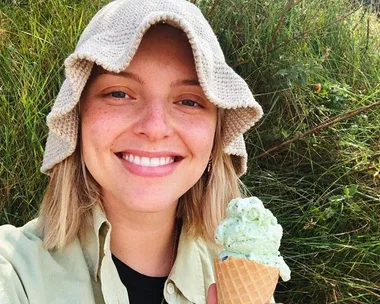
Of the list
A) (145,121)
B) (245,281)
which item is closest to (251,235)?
(245,281)

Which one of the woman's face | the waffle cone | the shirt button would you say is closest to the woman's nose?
the woman's face

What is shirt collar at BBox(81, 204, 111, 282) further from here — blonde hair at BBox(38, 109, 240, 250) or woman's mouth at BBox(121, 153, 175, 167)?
woman's mouth at BBox(121, 153, 175, 167)

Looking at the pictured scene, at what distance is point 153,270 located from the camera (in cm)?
189

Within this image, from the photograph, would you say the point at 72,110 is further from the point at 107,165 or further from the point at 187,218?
the point at 187,218

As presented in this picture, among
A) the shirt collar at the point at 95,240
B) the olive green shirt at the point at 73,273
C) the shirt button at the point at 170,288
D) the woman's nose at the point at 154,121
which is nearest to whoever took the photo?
the olive green shirt at the point at 73,273

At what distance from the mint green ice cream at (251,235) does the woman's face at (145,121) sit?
219 millimetres

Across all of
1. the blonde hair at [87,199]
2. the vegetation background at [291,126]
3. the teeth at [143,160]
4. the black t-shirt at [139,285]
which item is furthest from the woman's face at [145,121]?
the vegetation background at [291,126]

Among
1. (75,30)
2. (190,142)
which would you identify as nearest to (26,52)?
(75,30)

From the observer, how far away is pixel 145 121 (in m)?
1.62

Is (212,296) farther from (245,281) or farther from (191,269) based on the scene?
(191,269)

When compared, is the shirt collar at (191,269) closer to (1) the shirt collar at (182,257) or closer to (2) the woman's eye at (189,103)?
(1) the shirt collar at (182,257)

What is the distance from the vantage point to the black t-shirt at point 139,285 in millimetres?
1782

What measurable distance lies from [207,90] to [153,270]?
70 centimetres

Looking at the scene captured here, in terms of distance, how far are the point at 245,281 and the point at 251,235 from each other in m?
0.14
